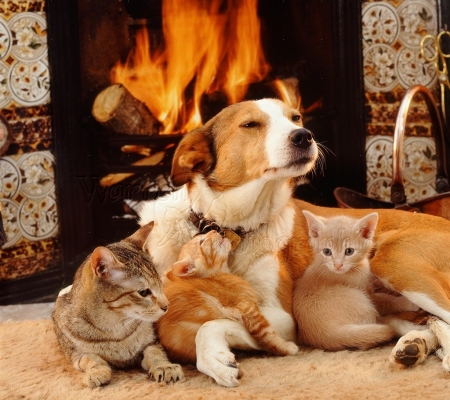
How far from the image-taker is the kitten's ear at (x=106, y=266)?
3.73 ft

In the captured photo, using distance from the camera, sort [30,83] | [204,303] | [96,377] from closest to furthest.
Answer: [96,377] < [204,303] < [30,83]

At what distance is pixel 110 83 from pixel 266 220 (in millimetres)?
723

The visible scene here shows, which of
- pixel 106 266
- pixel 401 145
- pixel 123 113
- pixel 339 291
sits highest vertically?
pixel 123 113

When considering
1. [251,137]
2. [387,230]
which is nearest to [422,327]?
[387,230]

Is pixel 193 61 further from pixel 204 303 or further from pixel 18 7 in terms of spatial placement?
pixel 204 303

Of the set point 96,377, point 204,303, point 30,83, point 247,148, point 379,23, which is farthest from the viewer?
point 379,23

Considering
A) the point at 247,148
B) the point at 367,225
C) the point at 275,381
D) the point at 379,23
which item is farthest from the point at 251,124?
the point at 379,23

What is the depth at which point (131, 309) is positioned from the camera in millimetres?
1183

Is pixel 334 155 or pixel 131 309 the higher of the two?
pixel 334 155

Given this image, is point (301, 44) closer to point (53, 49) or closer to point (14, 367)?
point (53, 49)

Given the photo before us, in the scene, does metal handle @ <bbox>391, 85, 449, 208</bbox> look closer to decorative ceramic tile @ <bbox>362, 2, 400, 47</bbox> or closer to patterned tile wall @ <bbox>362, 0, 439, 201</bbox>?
patterned tile wall @ <bbox>362, 0, 439, 201</bbox>

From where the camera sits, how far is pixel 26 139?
1851mm

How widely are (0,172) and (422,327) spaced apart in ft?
4.04

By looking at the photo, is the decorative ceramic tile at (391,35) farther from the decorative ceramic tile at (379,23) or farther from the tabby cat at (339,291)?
the tabby cat at (339,291)
